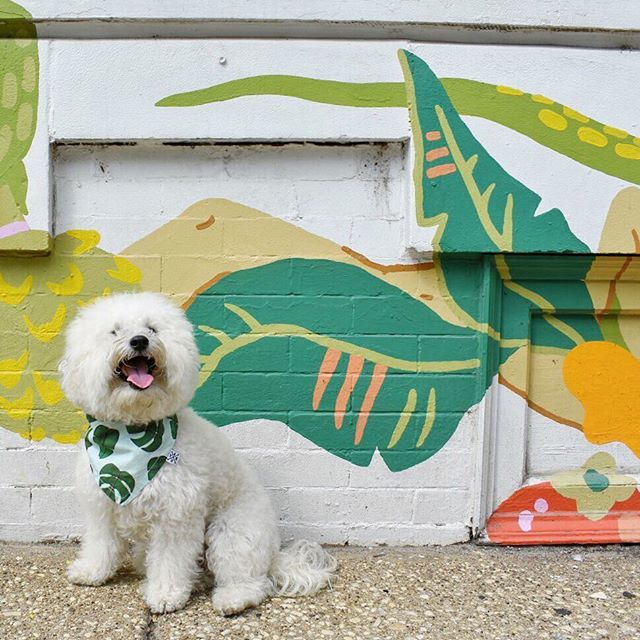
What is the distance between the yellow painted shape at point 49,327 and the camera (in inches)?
157

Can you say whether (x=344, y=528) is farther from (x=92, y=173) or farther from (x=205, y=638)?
(x=92, y=173)

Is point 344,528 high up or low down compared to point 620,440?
down

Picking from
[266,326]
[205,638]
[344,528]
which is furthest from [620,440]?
[205,638]

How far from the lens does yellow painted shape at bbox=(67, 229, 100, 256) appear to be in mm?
3992

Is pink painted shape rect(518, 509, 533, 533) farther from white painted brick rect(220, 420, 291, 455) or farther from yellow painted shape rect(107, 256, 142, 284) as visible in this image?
yellow painted shape rect(107, 256, 142, 284)

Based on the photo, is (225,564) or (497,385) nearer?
(225,564)

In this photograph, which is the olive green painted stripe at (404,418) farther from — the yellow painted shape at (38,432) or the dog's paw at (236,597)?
the yellow painted shape at (38,432)

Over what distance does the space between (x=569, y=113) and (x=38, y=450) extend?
3467 millimetres

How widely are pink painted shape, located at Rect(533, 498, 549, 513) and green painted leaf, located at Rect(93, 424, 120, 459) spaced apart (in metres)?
2.42

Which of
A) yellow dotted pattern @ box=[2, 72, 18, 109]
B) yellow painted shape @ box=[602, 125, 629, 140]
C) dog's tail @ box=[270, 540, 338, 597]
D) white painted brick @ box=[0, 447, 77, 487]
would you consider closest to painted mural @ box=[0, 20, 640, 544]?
yellow painted shape @ box=[602, 125, 629, 140]

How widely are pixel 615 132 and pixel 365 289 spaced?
162 cm

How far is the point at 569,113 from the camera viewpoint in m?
3.97

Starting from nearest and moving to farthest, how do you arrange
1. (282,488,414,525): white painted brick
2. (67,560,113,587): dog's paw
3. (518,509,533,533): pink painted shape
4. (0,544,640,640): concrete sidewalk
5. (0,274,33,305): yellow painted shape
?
(0,544,640,640): concrete sidewalk
(67,560,113,587): dog's paw
(0,274,33,305): yellow painted shape
(282,488,414,525): white painted brick
(518,509,533,533): pink painted shape

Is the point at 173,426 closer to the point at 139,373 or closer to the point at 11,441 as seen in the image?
the point at 139,373
